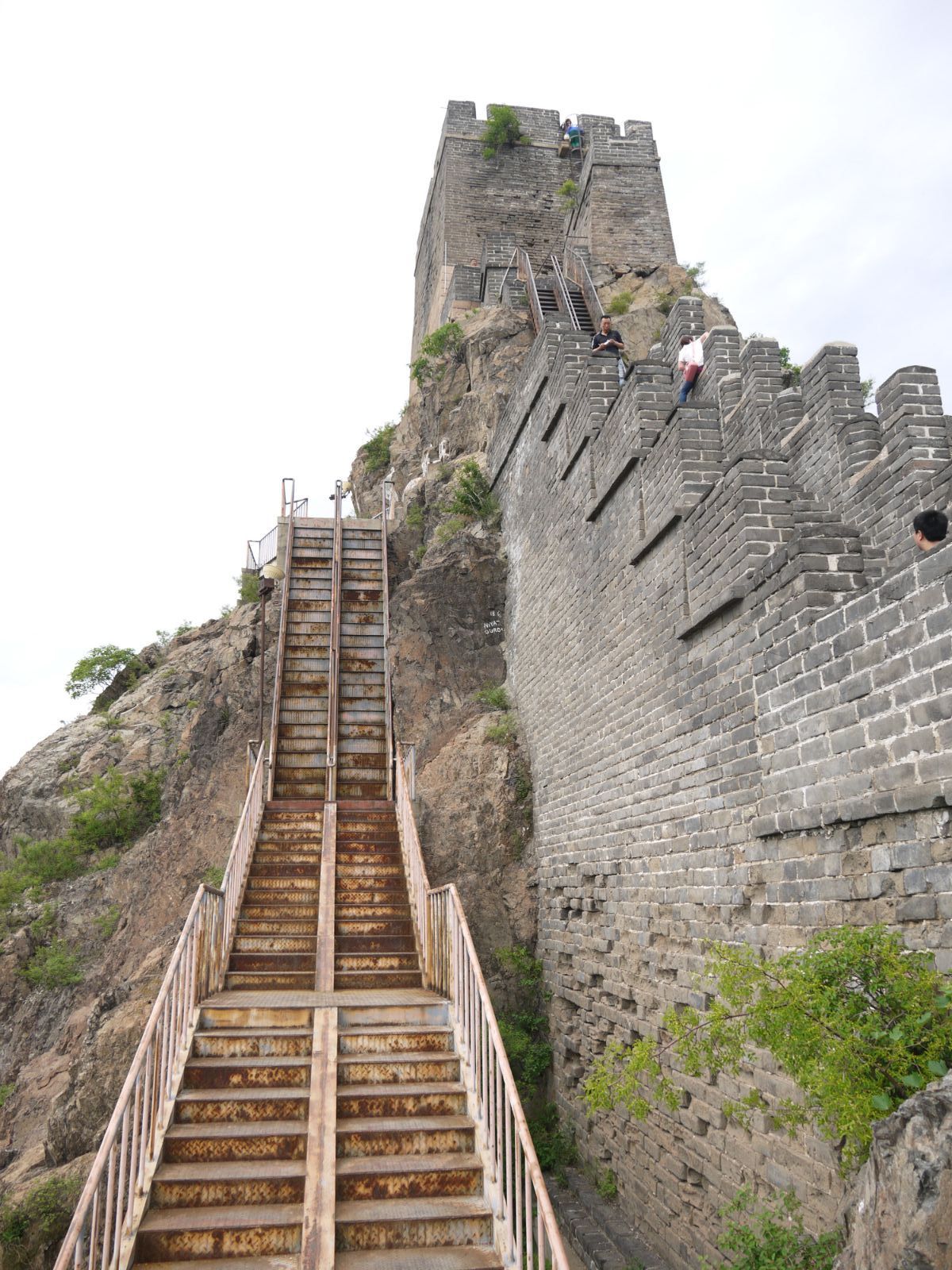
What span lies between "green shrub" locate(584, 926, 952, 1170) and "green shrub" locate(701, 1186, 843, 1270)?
0.62 metres

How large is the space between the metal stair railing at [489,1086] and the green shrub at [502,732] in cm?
332

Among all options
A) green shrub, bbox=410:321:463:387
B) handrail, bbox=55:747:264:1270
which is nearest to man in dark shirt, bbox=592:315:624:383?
green shrub, bbox=410:321:463:387

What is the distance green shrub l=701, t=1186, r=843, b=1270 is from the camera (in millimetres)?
4711

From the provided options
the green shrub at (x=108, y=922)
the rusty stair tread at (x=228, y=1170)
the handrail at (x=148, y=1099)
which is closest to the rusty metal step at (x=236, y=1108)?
the handrail at (x=148, y=1099)

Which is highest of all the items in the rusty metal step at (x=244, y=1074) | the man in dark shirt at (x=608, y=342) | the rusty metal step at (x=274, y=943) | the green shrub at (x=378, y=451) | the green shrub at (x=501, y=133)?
the green shrub at (x=501, y=133)

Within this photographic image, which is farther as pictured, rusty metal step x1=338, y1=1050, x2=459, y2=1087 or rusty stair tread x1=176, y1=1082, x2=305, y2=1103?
rusty metal step x1=338, y1=1050, x2=459, y2=1087

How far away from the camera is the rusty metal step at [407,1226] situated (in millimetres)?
4926

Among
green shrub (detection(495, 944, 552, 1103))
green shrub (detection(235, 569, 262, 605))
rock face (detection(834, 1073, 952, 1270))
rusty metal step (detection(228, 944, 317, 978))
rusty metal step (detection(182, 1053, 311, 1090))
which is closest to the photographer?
rock face (detection(834, 1073, 952, 1270))

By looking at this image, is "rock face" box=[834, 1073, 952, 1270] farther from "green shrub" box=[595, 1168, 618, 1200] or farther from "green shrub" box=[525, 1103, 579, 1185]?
"green shrub" box=[525, 1103, 579, 1185]

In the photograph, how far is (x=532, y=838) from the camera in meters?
11.2

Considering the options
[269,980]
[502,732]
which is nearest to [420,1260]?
[269,980]

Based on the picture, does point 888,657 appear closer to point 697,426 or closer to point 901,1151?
point 901,1151

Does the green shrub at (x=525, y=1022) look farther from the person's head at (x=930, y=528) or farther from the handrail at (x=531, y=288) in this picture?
the handrail at (x=531, y=288)

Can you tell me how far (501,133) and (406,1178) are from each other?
25.7 m
